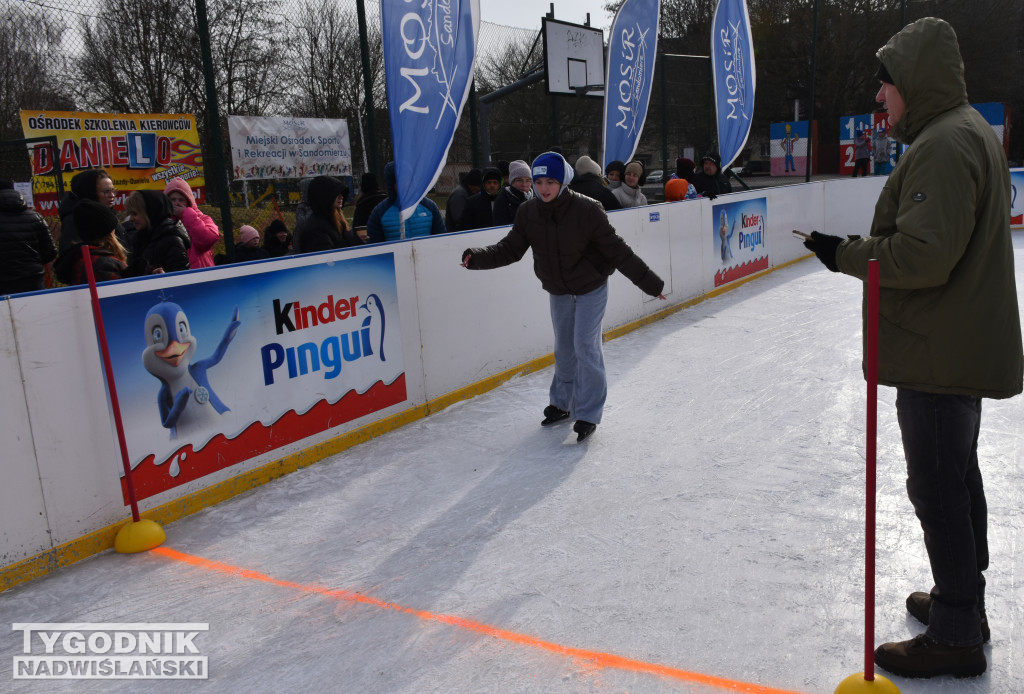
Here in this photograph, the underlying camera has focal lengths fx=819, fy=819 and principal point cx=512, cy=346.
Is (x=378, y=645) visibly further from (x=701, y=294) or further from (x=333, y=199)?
(x=701, y=294)

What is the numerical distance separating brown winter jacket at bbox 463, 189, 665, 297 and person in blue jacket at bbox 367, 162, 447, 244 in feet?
4.45

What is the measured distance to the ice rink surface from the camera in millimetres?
2561

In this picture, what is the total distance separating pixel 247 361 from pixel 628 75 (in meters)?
6.51

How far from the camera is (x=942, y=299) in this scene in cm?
220

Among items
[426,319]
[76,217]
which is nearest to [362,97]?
[426,319]

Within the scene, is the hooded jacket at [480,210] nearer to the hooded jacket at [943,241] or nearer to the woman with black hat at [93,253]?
the woman with black hat at [93,253]

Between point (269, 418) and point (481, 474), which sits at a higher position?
point (269, 418)

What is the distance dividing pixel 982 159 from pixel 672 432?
294cm

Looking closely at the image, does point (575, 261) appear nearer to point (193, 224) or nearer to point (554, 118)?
point (193, 224)

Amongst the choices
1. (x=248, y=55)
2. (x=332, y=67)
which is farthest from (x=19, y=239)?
(x=332, y=67)

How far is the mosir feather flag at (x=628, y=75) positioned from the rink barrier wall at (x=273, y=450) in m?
1.03

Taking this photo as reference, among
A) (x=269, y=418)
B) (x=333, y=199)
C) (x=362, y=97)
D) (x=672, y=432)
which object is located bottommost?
(x=672, y=432)

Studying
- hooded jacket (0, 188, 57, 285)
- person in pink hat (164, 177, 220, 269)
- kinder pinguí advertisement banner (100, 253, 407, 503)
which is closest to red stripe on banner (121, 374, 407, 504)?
kinder pinguí advertisement banner (100, 253, 407, 503)

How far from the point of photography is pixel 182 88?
20.2ft
